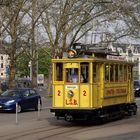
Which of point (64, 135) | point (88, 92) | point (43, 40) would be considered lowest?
point (64, 135)

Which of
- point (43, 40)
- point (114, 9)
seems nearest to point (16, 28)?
point (114, 9)

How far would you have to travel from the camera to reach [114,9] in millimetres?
40938

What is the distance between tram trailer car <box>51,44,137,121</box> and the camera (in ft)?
65.5

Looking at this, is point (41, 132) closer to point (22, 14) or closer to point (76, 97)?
point (76, 97)

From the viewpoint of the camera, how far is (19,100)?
94.7 ft

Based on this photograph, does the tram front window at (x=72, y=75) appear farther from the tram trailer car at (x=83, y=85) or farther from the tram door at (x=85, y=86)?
the tram door at (x=85, y=86)

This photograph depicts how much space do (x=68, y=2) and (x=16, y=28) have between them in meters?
5.45

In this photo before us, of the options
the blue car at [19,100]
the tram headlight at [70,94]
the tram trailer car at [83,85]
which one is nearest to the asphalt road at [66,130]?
the tram trailer car at [83,85]

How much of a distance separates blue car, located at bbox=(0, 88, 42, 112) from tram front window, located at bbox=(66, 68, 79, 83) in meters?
8.24

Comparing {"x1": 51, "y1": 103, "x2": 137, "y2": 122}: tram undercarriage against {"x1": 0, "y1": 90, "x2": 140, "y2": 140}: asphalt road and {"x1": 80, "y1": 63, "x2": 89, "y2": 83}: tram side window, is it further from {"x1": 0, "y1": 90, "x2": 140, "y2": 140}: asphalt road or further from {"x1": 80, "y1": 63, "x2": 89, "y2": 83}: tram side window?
{"x1": 80, "y1": 63, "x2": 89, "y2": 83}: tram side window

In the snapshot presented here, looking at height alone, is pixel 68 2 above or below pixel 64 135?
above

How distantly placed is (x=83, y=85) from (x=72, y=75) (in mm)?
699

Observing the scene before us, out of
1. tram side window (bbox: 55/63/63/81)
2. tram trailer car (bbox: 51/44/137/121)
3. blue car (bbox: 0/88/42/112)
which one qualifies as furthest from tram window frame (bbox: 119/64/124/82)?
blue car (bbox: 0/88/42/112)

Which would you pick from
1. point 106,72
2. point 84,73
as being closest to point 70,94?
point 84,73
